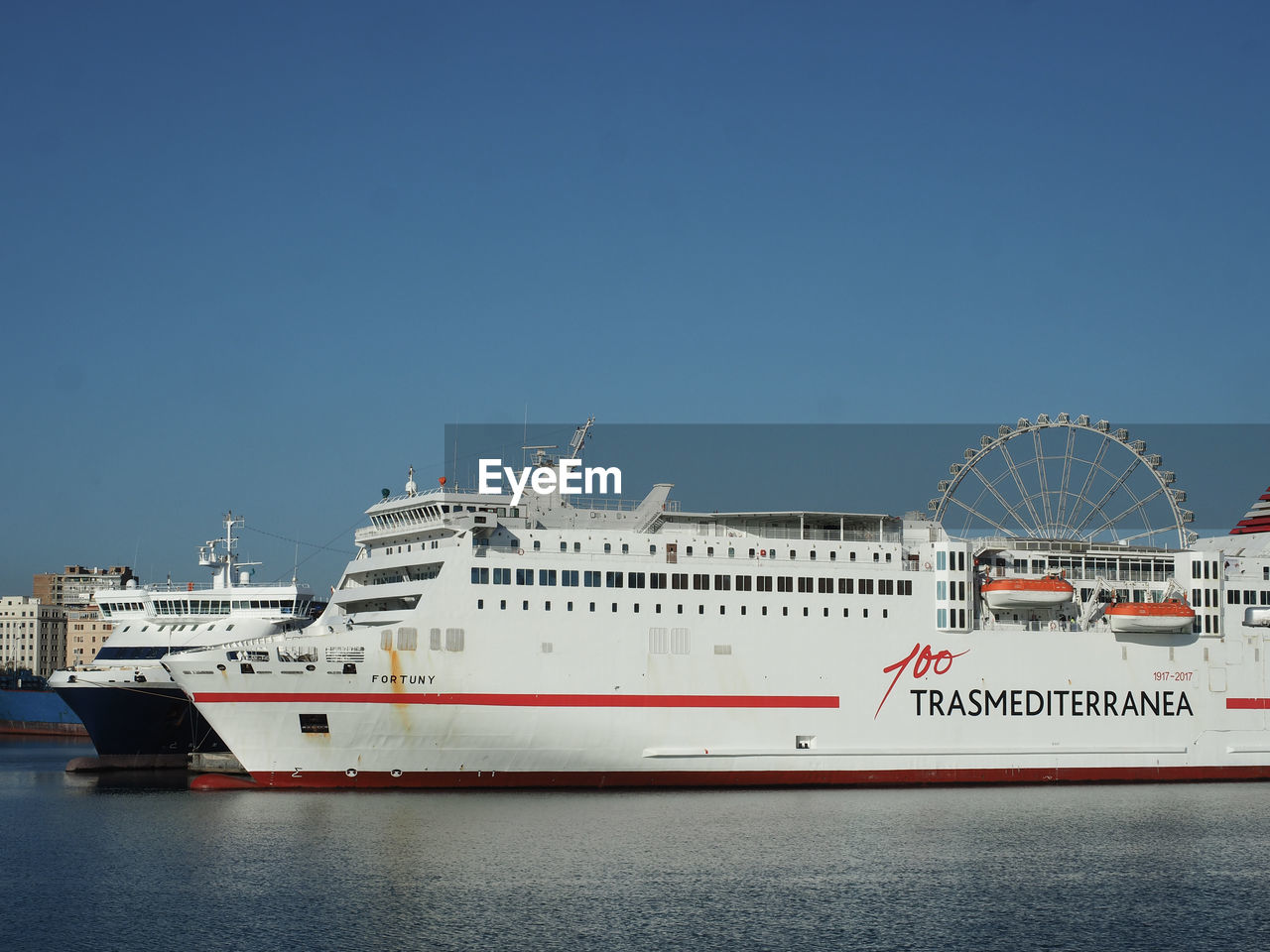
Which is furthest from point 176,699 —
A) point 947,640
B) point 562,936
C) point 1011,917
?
point 1011,917

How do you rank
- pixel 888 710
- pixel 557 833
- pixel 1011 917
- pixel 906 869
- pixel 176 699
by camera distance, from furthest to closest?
1. pixel 176 699
2. pixel 888 710
3. pixel 557 833
4. pixel 906 869
5. pixel 1011 917

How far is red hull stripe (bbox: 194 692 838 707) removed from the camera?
35.5 meters

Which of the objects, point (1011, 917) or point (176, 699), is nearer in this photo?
point (1011, 917)

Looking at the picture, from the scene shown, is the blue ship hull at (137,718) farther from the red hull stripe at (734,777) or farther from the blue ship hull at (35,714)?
the blue ship hull at (35,714)

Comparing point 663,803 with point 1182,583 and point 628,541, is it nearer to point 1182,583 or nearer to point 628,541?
point 628,541

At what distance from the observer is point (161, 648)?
51.8 m

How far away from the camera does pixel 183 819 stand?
33.2 meters

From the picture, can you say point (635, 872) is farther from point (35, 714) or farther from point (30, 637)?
point (30, 637)

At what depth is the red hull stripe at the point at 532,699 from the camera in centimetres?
3553

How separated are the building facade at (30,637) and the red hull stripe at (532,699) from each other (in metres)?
107

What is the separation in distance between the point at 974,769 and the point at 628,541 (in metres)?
12.6

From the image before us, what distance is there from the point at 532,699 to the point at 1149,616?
1976cm

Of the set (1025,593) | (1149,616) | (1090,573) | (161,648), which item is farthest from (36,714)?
(1149,616)

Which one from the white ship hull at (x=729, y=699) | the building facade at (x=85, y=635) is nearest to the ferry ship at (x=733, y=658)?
the white ship hull at (x=729, y=699)
